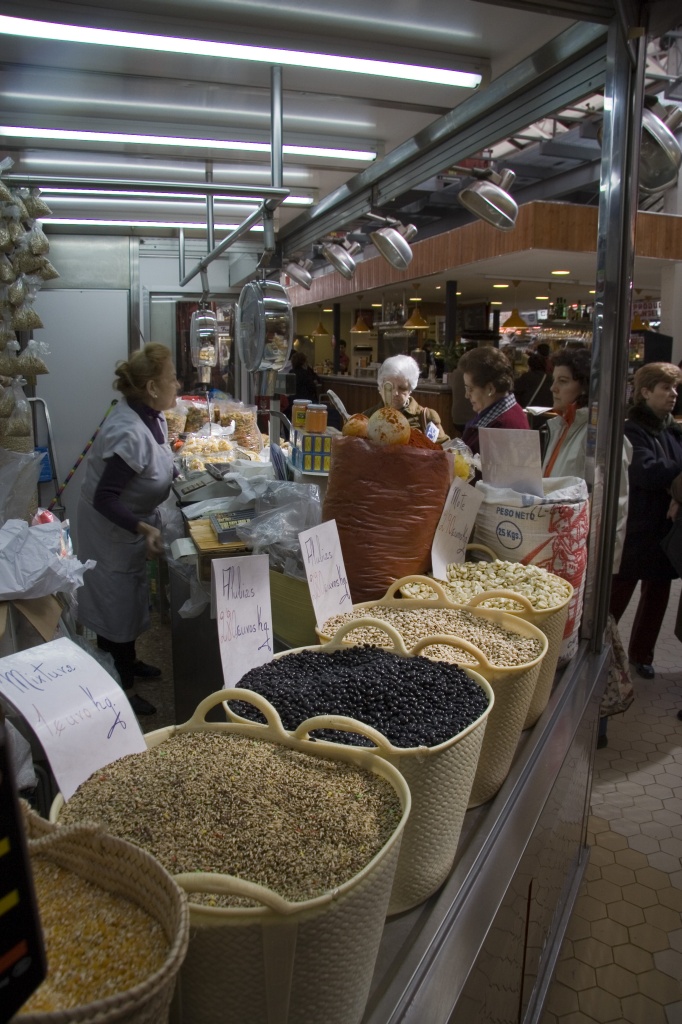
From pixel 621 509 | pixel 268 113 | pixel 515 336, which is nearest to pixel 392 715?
pixel 621 509

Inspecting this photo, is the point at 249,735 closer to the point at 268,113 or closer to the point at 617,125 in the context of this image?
the point at 617,125

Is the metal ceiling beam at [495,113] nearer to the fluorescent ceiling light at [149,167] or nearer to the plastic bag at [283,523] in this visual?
the fluorescent ceiling light at [149,167]

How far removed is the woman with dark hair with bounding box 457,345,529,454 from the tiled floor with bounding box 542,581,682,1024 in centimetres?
→ 152

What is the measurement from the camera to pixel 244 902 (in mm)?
667

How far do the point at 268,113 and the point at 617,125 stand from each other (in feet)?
5.52

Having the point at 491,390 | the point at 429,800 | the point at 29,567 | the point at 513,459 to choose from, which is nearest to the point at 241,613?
the point at 429,800

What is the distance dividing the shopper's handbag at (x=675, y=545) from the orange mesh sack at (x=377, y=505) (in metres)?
2.26

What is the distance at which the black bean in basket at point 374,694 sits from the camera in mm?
1004

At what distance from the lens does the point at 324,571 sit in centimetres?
150

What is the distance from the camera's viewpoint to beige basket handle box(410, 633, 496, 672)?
3.93 ft

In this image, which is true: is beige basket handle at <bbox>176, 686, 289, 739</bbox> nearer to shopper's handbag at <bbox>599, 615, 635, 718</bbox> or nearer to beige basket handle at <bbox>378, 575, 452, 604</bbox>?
beige basket handle at <bbox>378, 575, 452, 604</bbox>

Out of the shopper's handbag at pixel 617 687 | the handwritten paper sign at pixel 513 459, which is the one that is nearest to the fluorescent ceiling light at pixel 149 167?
the handwritten paper sign at pixel 513 459

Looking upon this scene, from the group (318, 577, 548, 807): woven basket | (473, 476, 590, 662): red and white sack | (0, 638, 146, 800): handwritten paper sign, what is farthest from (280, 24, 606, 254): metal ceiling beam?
(0, 638, 146, 800): handwritten paper sign

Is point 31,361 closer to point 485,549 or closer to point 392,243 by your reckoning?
point 392,243
